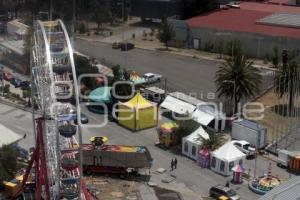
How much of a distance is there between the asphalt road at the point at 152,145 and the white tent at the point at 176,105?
2539 mm

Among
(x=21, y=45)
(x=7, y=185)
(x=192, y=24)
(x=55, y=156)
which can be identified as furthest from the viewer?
(x=192, y=24)

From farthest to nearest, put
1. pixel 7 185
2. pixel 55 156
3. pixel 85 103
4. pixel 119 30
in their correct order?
pixel 119 30 < pixel 85 103 < pixel 7 185 < pixel 55 156

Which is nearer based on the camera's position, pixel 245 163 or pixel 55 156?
pixel 55 156

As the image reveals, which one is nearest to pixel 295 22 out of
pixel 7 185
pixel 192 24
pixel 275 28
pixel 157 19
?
pixel 275 28

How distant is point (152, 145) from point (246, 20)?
31585 mm

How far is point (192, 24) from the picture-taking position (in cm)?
6438

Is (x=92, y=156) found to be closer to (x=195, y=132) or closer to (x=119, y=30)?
(x=195, y=132)

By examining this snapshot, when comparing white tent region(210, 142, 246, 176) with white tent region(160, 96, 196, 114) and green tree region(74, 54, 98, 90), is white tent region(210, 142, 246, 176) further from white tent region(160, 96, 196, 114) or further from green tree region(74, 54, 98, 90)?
green tree region(74, 54, 98, 90)

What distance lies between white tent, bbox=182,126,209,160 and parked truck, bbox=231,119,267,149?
9.73 feet

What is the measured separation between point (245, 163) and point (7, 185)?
13834mm

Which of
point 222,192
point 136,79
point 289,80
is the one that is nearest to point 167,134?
point 222,192

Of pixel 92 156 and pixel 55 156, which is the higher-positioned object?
pixel 55 156

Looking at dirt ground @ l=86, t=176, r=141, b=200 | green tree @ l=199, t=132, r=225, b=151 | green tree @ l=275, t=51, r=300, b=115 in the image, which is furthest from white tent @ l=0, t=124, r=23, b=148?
green tree @ l=275, t=51, r=300, b=115

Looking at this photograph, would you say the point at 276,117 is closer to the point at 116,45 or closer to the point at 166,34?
the point at 166,34
